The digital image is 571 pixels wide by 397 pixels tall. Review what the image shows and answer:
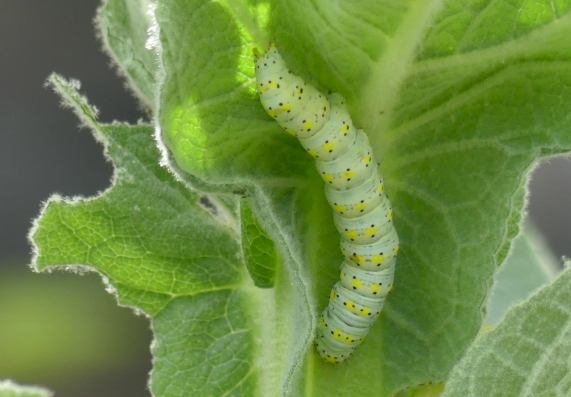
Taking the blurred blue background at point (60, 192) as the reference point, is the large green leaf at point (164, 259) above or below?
below

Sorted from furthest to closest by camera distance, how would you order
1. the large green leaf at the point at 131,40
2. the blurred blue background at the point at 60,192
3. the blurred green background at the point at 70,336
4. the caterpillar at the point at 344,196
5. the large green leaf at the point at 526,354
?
the blurred blue background at the point at 60,192, the blurred green background at the point at 70,336, the large green leaf at the point at 131,40, the caterpillar at the point at 344,196, the large green leaf at the point at 526,354

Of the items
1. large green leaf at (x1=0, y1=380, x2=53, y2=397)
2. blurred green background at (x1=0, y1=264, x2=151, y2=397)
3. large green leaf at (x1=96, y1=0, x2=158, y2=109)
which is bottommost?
large green leaf at (x1=0, y1=380, x2=53, y2=397)

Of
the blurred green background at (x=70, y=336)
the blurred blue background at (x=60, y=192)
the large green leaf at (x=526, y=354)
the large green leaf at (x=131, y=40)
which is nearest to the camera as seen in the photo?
the large green leaf at (x=526, y=354)

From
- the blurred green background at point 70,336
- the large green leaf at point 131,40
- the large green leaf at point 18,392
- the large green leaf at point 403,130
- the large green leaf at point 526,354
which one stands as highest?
the blurred green background at point 70,336

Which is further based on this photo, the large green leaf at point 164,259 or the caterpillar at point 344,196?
the large green leaf at point 164,259

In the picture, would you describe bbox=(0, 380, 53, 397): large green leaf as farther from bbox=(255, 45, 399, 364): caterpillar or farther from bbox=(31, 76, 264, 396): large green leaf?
bbox=(255, 45, 399, 364): caterpillar

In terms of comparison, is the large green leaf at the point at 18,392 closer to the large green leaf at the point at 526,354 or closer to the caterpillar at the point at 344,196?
the caterpillar at the point at 344,196

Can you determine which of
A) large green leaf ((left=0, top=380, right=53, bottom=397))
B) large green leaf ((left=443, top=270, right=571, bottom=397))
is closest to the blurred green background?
large green leaf ((left=0, top=380, right=53, bottom=397))

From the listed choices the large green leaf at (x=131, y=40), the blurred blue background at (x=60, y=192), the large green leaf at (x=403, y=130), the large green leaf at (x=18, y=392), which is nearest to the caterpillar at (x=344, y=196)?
the large green leaf at (x=403, y=130)
